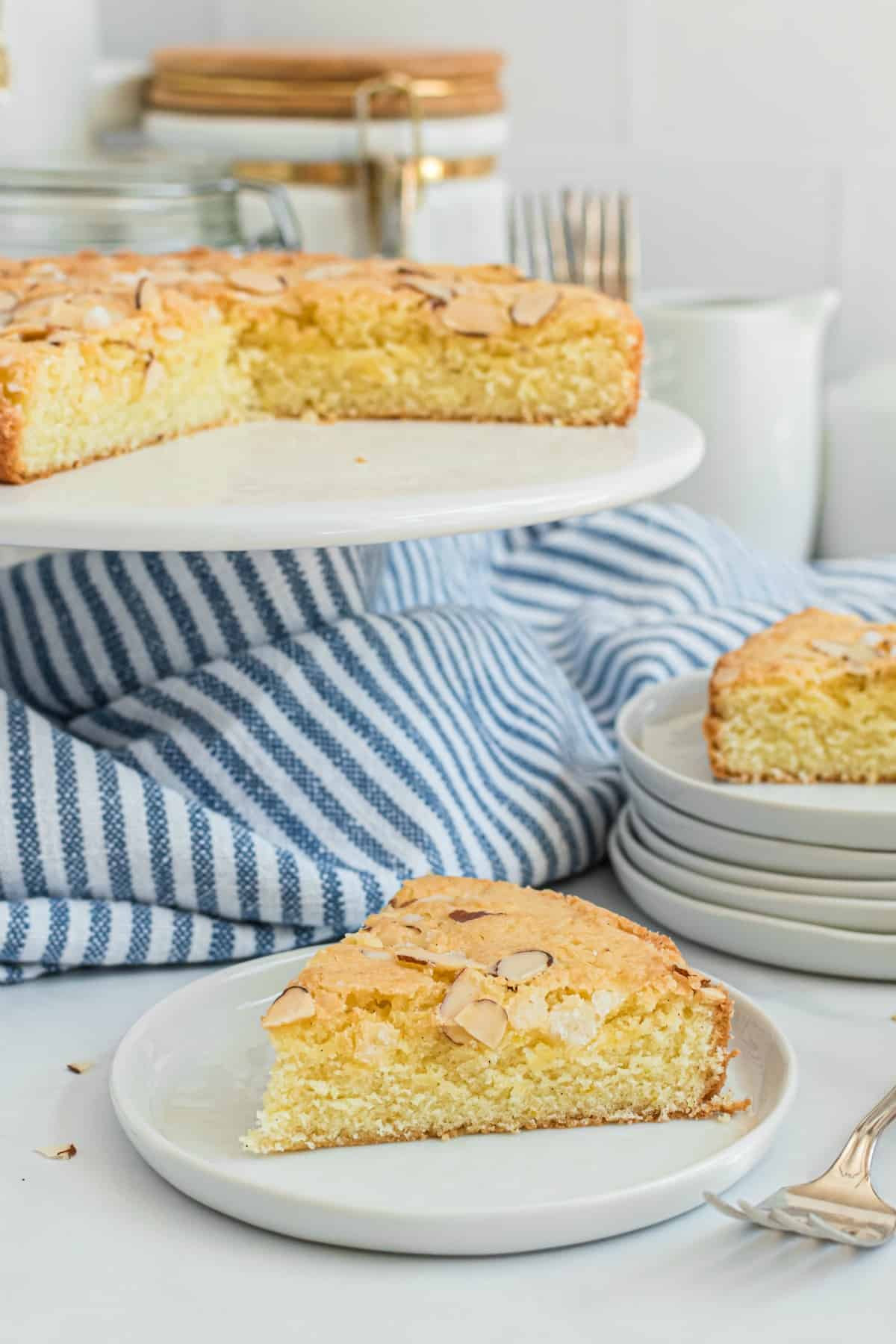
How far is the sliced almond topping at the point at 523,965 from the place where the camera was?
0.81 m

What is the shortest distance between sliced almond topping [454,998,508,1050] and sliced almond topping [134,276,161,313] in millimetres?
565

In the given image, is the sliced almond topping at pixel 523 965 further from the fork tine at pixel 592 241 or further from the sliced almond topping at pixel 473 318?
the fork tine at pixel 592 241

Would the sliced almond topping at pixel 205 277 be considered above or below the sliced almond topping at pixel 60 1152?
above

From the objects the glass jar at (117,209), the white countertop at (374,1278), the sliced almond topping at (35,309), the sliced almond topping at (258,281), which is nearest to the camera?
the white countertop at (374,1278)

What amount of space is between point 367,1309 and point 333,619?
583 millimetres

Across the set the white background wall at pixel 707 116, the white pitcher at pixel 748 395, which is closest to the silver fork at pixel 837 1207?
the white pitcher at pixel 748 395

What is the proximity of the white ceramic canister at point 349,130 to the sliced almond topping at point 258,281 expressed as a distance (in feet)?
2.35

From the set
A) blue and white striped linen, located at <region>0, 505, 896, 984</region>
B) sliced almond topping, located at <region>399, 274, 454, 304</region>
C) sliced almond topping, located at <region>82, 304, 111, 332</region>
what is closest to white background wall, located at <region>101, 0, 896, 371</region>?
blue and white striped linen, located at <region>0, 505, 896, 984</region>

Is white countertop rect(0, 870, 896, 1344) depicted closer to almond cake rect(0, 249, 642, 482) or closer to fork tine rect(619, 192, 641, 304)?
almond cake rect(0, 249, 642, 482)

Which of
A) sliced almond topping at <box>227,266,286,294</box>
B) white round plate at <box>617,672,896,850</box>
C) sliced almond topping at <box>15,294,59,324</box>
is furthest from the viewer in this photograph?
sliced almond topping at <box>227,266,286,294</box>

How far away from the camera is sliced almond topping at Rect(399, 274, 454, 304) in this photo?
1.21m

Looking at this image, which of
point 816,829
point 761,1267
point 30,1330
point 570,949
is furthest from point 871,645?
point 30,1330

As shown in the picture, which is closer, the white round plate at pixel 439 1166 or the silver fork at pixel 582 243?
the white round plate at pixel 439 1166

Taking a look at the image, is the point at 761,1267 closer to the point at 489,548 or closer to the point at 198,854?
the point at 198,854
